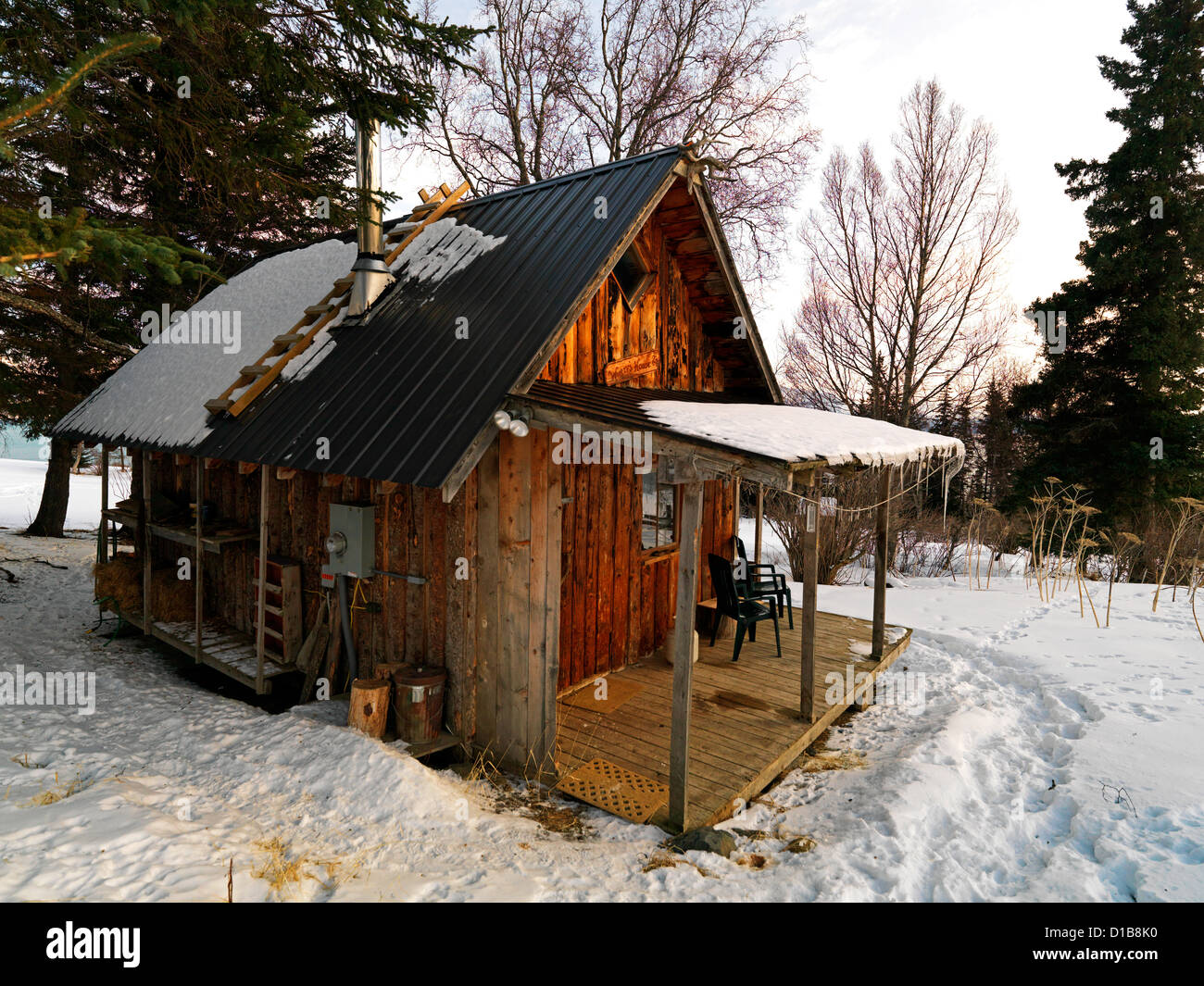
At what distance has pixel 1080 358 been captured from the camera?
18156 mm

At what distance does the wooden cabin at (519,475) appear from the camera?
5.04 meters

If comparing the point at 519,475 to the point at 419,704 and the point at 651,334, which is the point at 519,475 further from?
the point at 651,334

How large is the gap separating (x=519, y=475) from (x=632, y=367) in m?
2.51

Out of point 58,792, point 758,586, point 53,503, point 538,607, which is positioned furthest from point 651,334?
point 53,503

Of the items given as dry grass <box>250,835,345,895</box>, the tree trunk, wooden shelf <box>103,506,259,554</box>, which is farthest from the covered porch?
the tree trunk

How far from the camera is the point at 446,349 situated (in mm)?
5941

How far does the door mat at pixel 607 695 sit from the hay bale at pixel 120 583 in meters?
6.31

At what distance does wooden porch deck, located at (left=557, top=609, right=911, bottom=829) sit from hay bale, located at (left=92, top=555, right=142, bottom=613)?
6.33 m

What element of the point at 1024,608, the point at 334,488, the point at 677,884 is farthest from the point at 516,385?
the point at 1024,608

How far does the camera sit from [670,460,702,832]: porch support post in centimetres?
457

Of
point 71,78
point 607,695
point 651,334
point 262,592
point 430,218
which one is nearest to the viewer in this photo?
point 71,78

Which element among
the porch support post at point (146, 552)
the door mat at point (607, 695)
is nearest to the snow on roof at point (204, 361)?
the porch support post at point (146, 552)

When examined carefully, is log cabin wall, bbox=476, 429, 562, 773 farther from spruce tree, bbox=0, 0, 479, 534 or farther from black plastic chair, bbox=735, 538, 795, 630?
black plastic chair, bbox=735, 538, 795, 630
